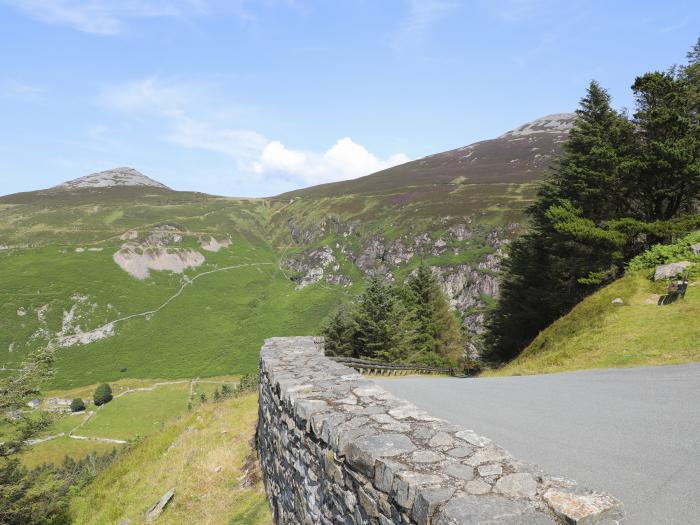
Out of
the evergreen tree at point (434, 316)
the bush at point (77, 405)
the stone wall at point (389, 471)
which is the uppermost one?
the stone wall at point (389, 471)

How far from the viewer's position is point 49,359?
18.2 meters

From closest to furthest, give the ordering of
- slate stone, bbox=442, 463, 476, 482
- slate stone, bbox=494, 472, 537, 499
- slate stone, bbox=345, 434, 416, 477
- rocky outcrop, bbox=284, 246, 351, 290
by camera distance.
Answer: slate stone, bbox=494, 472, 537, 499
slate stone, bbox=442, 463, 476, 482
slate stone, bbox=345, 434, 416, 477
rocky outcrop, bbox=284, 246, 351, 290

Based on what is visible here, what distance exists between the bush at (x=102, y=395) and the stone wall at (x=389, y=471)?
49492 mm

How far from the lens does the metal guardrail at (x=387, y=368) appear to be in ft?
64.1

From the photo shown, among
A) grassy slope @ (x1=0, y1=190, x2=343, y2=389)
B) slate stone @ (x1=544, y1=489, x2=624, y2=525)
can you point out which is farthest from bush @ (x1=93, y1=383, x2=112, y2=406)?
slate stone @ (x1=544, y1=489, x2=624, y2=525)

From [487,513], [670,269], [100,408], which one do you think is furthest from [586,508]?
[100,408]

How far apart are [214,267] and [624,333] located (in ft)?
272

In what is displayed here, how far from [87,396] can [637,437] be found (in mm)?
58273

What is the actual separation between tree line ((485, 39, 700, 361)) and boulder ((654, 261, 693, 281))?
101 inches

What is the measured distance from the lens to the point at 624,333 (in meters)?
16.6

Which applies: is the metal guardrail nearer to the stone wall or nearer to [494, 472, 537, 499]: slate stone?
the stone wall

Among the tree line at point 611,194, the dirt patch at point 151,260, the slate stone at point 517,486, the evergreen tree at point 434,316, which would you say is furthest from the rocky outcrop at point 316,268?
the slate stone at point 517,486

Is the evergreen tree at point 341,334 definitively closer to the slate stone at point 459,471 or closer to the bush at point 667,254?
the bush at point 667,254

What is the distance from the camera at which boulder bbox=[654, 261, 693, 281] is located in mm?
19703
